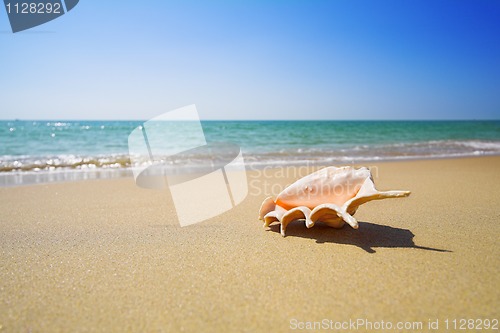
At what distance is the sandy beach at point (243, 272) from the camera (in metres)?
1.30

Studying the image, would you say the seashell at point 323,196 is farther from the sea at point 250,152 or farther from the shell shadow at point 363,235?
the sea at point 250,152

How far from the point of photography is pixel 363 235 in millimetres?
2170

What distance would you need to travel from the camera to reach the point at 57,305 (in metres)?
1.39

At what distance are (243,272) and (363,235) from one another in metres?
0.93

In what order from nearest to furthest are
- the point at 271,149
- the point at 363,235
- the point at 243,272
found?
the point at 243,272 < the point at 363,235 < the point at 271,149

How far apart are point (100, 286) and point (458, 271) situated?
1.73m

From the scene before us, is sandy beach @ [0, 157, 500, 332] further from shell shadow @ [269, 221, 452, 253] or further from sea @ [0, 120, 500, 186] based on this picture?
sea @ [0, 120, 500, 186]

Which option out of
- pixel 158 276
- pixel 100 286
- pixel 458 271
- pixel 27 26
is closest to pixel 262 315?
pixel 158 276

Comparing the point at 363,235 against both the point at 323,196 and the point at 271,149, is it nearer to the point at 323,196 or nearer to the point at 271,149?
the point at 323,196

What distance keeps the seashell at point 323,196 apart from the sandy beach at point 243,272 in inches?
5.5

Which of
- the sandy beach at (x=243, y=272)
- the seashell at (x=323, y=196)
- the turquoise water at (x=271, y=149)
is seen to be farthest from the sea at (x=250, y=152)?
the seashell at (x=323, y=196)

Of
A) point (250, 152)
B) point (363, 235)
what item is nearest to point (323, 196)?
point (363, 235)

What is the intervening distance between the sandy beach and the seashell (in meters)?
0.14

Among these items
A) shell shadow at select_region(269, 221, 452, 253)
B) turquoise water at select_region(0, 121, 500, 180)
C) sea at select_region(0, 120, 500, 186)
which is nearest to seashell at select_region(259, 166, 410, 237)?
shell shadow at select_region(269, 221, 452, 253)
